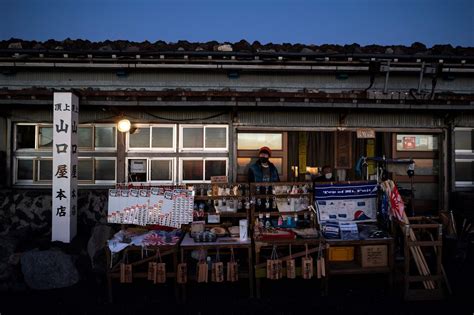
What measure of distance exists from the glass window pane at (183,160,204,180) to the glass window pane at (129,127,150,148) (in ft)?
4.13

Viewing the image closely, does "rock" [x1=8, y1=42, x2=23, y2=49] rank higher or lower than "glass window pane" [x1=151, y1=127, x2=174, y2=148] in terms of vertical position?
higher

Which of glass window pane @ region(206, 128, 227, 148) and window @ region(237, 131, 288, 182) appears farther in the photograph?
window @ region(237, 131, 288, 182)

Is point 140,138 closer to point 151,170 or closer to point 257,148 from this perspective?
point 151,170

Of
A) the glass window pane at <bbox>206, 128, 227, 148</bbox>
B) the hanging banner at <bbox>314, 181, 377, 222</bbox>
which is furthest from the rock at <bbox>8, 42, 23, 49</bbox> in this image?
the hanging banner at <bbox>314, 181, 377, 222</bbox>

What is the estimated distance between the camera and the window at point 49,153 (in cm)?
936

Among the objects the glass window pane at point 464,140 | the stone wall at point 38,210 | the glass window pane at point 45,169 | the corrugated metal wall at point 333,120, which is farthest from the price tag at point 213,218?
the glass window pane at point 464,140

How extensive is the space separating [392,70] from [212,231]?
23.3ft

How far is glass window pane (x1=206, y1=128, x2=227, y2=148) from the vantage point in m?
9.43

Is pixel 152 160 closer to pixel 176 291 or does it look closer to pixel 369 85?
pixel 176 291

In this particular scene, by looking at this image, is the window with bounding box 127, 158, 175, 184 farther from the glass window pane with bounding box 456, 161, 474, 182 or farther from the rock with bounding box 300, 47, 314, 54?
the glass window pane with bounding box 456, 161, 474, 182

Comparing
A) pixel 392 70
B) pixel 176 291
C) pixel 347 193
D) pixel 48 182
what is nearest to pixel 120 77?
pixel 48 182

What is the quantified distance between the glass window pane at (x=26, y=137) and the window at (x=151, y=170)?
2.89 metres

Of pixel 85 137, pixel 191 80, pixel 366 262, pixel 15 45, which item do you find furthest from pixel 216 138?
pixel 15 45

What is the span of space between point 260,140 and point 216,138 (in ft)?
4.31
